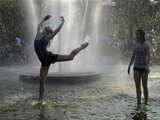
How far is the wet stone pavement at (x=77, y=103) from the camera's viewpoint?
664 centimetres

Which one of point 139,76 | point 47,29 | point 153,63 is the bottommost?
point 153,63

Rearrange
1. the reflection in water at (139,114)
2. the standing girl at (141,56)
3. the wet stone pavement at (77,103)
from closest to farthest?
the reflection in water at (139,114) → the wet stone pavement at (77,103) → the standing girl at (141,56)

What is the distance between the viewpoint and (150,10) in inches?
1210

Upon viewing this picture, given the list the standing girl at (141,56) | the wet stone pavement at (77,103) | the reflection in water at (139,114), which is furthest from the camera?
the standing girl at (141,56)

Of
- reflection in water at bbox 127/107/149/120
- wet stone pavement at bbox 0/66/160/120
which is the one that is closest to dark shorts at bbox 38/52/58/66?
wet stone pavement at bbox 0/66/160/120

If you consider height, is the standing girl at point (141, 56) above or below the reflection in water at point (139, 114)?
above

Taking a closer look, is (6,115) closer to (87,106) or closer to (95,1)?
(87,106)

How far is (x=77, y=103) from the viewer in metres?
7.99

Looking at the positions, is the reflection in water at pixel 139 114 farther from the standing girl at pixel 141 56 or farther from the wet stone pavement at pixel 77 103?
the standing girl at pixel 141 56

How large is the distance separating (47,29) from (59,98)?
6.34 ft

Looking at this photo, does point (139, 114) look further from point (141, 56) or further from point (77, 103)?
point (77, 103)

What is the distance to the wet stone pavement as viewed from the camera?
6641 mm

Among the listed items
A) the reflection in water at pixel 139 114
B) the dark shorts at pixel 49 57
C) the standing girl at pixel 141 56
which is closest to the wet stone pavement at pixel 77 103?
the reflection in water at pixel 139 114

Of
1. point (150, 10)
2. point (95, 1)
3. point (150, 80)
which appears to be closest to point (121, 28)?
point (150, 10)
